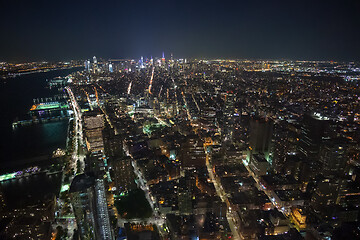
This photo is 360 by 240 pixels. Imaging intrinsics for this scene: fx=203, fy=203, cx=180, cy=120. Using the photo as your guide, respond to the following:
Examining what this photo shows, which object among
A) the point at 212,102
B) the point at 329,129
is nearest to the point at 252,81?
the point at 212,102

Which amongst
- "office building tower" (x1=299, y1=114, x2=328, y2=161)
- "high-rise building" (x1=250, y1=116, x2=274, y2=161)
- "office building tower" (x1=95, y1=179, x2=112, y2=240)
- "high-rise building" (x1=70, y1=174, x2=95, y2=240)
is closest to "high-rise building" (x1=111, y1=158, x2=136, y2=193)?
"office building tower" (x1=95, y1=179, x2=112, y2=240)

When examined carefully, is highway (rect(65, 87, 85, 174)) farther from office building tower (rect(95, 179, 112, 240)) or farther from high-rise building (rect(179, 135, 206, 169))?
office building tower (rect(95, 179, 112, 240))

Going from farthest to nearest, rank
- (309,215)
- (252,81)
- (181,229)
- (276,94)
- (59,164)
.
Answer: (252,81)
(276,94)
(59,164)
(309,215)
(181,229)

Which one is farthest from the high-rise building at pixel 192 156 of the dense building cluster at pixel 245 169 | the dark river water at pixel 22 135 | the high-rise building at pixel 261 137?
the dark river water at pixel 22 135

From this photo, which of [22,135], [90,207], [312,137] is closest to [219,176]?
[312,137]

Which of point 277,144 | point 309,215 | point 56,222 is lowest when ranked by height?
point 56,222

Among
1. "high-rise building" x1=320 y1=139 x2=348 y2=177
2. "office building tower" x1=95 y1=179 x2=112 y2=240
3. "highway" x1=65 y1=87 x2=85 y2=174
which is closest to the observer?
"office building tower" x1=95 y1=179 x2=112 y2=240

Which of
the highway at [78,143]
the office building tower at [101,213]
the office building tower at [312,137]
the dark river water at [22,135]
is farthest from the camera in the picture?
the dark river water at [22,135]

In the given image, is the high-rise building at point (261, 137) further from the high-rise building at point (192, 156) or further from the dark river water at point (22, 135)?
the dark river water at point (22, 135)

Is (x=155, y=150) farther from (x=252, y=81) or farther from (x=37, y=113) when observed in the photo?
(x=252, y=81)

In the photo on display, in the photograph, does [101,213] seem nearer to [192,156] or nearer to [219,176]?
[219,176]

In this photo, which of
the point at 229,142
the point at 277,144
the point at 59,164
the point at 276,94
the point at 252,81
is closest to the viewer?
the point at 277,144
